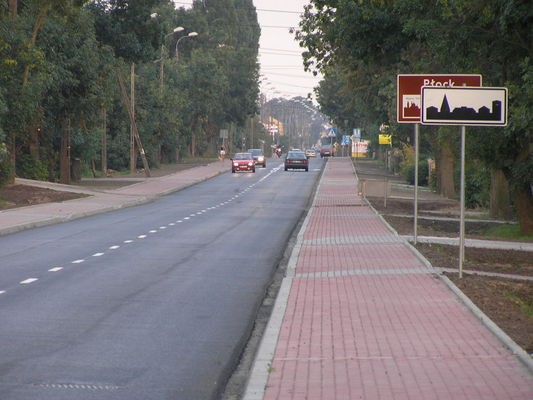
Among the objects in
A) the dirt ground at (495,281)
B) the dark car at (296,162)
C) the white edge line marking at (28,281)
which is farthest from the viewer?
the dark car at (296,162)

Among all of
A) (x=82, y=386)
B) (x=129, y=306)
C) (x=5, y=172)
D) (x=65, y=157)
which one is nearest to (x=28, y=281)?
(x=129, y=306)

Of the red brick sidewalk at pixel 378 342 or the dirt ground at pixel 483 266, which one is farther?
the dirt ground at pixel 483 266

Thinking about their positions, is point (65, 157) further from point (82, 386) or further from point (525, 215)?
point (82, 386)

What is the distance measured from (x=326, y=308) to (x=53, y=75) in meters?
34.4

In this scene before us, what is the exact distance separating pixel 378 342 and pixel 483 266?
29.9 feet

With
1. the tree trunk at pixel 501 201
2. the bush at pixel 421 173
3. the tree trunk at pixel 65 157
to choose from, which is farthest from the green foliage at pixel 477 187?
the tree trunk at pixel 65 157

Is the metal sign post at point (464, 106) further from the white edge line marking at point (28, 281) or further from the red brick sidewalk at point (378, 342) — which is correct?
the white edge line marking at point (28, 281)

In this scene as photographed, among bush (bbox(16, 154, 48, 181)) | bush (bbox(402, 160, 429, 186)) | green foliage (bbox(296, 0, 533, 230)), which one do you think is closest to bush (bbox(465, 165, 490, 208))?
green foliage (bbox(296, 0, 533, 230))

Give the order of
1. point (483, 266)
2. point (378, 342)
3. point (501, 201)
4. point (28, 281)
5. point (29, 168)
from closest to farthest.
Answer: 1. point (378, 342)
2. point (28, 281)
3. point (483, 266)
4. point (501, 201)
5. point (29, 168)

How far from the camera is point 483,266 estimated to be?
18766 millimetres

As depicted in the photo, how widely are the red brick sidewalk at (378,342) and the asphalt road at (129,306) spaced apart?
0.57m

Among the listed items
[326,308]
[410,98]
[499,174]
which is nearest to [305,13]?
[499,174]

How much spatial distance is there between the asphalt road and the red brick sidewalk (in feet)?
1.85

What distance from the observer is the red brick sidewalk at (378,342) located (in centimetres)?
798
